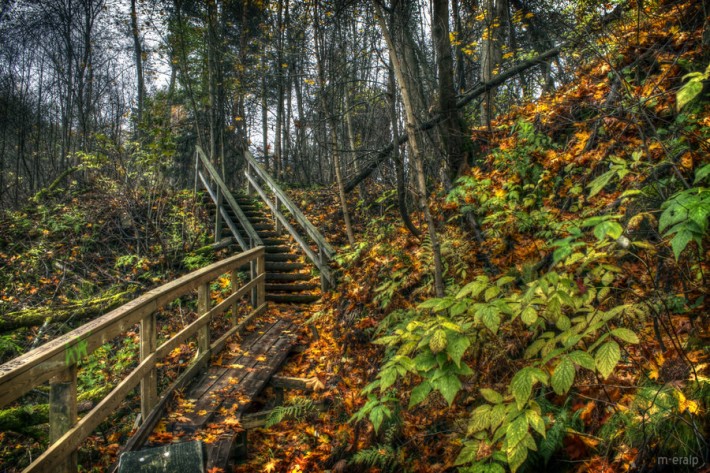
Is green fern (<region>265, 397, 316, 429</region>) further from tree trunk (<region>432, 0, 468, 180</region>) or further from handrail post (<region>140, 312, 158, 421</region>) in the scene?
tree trunk (<region>432, 0, 468, 180</region>)

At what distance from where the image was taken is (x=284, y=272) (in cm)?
838

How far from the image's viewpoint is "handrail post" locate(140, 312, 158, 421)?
12.2 ft

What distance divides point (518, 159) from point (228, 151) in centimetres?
1550

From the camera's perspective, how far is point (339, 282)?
24.8ft

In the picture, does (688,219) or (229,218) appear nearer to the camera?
(688,219)

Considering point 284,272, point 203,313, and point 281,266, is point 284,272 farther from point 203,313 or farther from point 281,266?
point 203,313

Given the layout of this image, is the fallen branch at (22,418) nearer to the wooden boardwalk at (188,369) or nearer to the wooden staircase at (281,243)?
the wooden boardwalk at (188,369)

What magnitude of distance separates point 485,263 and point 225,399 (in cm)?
357

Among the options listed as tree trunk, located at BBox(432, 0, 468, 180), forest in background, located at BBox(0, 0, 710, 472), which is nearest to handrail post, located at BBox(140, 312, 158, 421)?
forest in background, located at BBox(0, 0, 710, 472)

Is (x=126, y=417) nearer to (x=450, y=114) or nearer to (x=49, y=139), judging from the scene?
(x=450, y=114)

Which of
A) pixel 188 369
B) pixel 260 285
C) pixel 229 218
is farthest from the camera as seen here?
pixel 229 218

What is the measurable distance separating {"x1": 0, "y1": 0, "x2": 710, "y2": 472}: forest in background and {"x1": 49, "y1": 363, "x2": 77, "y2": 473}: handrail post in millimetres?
1323

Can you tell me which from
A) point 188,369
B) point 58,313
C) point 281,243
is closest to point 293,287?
point 281,243

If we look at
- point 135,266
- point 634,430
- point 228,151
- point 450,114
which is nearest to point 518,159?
point 450,114
